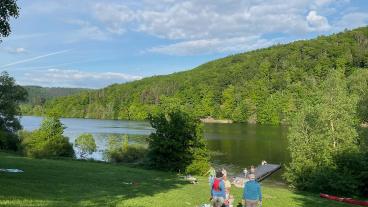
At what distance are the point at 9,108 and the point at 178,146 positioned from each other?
35.4 m

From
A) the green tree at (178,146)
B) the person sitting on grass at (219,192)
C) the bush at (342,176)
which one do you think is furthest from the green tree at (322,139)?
the person sitting on grass at (219,192)

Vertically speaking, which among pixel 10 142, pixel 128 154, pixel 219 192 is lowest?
pixel 128 154

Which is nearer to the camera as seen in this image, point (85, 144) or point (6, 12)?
point (6, 12)

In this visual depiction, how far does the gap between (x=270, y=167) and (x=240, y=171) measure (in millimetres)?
4561

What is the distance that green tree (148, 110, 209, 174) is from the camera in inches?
1913

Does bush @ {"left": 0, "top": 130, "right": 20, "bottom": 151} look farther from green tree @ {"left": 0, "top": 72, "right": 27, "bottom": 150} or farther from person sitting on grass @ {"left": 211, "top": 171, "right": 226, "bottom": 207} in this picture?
person sitting on grass @ {"left": 211, "top": 171, "right": 226, "bottom": 207}

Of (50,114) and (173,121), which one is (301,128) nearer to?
(173,121)

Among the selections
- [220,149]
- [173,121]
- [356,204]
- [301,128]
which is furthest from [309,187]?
[220,149]

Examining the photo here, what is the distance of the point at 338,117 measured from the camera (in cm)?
4425

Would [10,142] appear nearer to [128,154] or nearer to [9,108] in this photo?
[9,108]

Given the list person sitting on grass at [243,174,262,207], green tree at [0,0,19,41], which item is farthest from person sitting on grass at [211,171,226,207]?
green tree at [0,0,19,41]

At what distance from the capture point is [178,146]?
4819 cm

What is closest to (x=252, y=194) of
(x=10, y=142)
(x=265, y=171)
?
(x=265, y=171)

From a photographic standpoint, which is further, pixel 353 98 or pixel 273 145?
pixel 273 145
